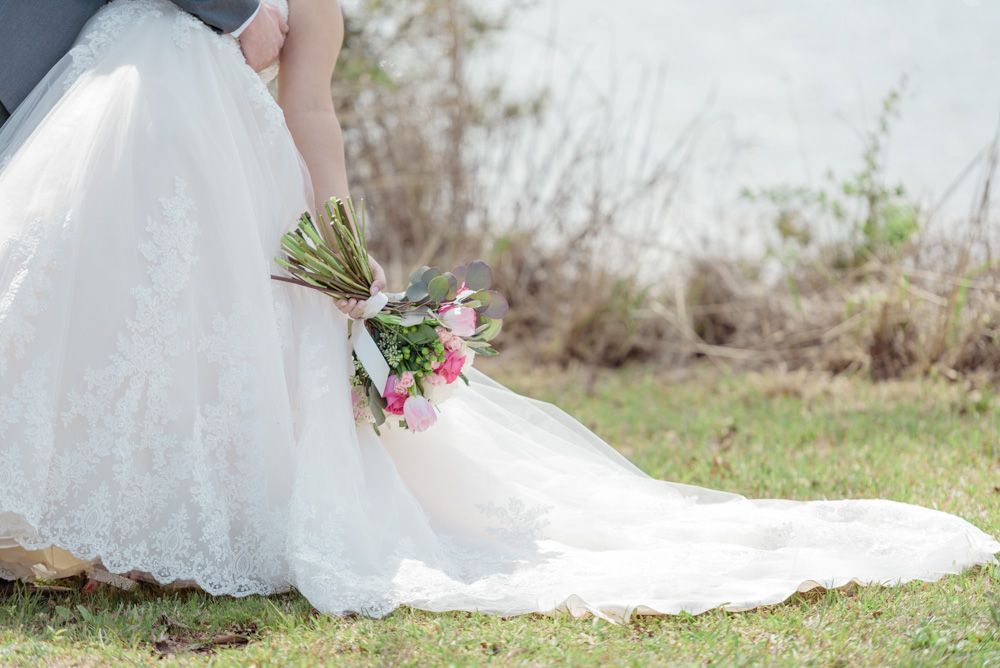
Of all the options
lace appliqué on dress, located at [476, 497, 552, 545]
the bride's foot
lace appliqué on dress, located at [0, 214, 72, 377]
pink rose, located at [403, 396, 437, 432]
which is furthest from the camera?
lace appliqué on dress, located at [476, 497, 552, 545]

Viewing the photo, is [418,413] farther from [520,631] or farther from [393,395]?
[520,631]

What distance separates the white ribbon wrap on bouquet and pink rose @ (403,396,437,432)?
0.27 ft

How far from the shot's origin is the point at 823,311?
5438mm

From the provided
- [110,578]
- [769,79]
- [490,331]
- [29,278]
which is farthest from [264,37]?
[769,79]

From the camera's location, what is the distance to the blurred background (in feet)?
18.0

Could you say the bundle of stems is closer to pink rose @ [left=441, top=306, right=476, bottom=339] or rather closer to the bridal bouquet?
the bridal bouquet

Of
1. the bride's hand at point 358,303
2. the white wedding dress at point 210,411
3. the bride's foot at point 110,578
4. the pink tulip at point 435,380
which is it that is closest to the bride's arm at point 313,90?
the white wedding dress at point 210,411

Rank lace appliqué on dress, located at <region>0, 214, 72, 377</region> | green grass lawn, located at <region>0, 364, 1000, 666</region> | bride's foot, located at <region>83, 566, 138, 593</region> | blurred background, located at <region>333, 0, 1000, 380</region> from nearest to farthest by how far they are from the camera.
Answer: green grass lawn, located at <region>0, 364, 1000, 666</region>
lace appliqué on dress, located at <region>0, 214, 72, 377</region>
bride's foot, located at <region>83, 566, 138, 593</region>
blurred background, located at <region>333, 0, 1000, 380</region>

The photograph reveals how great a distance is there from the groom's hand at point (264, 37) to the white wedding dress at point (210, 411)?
0.06 meters

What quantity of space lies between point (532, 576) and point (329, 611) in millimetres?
503

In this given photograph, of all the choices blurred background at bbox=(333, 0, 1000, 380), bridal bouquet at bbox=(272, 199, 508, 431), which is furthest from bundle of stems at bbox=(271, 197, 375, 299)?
blurred background at bbox=(333, 0, 1000, 380)

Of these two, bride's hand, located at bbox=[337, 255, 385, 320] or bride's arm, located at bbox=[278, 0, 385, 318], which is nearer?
bride's hand, located at bbox=[337, 255, 385, 320]

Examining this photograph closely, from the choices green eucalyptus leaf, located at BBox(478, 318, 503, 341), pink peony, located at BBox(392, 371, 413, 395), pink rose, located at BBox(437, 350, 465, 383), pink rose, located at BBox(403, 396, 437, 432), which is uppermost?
green eucalyptus leaf, located at BBox(478, 318, 503, 341)

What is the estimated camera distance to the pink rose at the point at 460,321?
2322mm
